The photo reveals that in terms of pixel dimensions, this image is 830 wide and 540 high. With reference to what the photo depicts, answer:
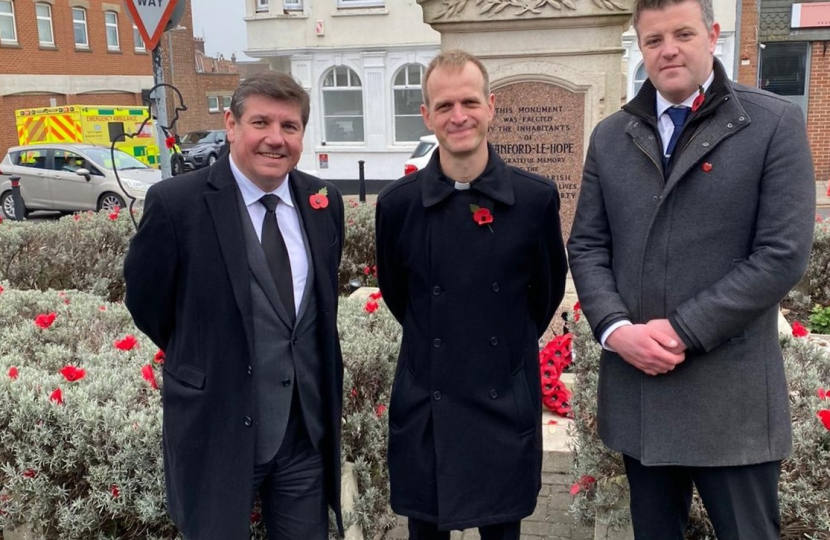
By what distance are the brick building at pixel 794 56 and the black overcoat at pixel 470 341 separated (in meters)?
18.8

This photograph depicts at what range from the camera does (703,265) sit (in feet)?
7.22

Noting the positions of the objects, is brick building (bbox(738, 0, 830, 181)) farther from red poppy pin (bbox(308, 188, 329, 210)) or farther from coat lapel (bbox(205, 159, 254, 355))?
coat lapel (bbox(205, 159, 254, 355))

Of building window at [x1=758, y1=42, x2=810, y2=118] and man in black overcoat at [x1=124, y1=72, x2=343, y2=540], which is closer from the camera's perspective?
man in black overcoat at [x1=124, y1=72, x2=343, y2=540]

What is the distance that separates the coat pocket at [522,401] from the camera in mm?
A: 2518

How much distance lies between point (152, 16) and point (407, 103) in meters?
18.0

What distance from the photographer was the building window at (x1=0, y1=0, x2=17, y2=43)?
88.5 ft

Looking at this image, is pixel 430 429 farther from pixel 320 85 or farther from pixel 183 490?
pixel 320 85

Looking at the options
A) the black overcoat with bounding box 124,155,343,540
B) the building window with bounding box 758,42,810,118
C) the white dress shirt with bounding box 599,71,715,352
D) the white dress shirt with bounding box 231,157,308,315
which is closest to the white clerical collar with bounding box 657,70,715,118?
the white dress shirt with bounding box 599,71,715,352

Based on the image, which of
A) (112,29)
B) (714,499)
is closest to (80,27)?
(112,29)

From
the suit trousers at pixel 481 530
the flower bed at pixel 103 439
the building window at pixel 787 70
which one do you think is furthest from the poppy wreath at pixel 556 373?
the building window at pixel 787 70

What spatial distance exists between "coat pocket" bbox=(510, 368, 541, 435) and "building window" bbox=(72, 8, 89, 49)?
3165cm

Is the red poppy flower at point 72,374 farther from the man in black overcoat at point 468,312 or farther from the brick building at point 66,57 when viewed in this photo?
the brick building at point 66,57

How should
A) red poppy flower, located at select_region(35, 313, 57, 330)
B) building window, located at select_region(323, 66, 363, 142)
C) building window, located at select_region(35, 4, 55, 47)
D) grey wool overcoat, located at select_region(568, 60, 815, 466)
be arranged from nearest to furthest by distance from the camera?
grey wool overcoat, located at select_region(568, 60, 815, 466) < red poppy flower, located at select_region(35, 313, 57, 330) < building window, located at select_region(323, 66, 363, 142) < building window, located at select_region(35, 4, 55, 47)

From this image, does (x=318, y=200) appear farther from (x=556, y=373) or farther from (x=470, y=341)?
(x=556, y=373)
